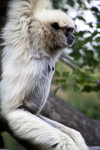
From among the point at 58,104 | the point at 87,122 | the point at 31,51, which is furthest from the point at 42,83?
the point at 87,122

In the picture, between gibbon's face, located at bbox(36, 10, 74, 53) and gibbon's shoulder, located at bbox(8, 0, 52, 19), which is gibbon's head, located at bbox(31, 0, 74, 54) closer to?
gibbon's face, located at bbox(36, 10, 74, 53)

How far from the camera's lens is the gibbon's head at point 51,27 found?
6.23 meters

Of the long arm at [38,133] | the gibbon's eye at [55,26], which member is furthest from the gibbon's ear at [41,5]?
the long arm at [38,133]

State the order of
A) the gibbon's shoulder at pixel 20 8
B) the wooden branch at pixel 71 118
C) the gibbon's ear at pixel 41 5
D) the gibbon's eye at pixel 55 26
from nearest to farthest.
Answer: the gibbon's shoulder at pixel 20 8 → the gibbon's ear at pixel 41 5 → the gibbon's eye at pixel 55 26 → the wooden branch at pixel 71 118

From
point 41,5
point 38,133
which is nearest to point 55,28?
point 41,5

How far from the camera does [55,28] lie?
654cm

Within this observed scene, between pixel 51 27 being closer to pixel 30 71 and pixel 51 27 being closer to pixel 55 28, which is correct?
pixel 55 28

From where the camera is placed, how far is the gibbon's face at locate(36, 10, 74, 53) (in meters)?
6.32

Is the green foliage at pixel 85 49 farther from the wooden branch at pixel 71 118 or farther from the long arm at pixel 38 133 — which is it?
the long arm at pixel 38 133

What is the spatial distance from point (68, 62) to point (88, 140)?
1961mm

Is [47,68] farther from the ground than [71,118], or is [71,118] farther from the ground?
[47,68]

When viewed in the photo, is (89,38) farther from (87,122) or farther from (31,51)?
(87,122)

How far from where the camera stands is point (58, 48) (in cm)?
656

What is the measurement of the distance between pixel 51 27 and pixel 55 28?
11cm
